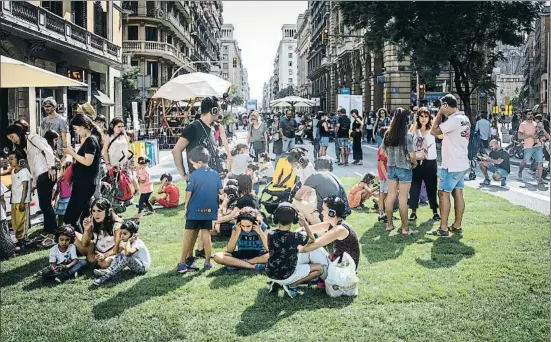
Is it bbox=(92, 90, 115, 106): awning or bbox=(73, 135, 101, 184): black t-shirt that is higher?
bbox=(92, 90, 115, 106): awning

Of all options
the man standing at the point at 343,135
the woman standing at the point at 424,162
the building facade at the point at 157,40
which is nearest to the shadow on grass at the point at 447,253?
the woman standing at the point at 424,162

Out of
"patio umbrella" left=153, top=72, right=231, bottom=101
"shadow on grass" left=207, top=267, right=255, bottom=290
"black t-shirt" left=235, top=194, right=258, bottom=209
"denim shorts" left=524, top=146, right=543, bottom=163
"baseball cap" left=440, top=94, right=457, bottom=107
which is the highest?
"patio umbrella" left=153, top=72, right=231, bottom=101

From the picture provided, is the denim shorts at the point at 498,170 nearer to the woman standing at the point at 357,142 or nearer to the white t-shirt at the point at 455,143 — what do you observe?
the woman standing at the point at 357,142

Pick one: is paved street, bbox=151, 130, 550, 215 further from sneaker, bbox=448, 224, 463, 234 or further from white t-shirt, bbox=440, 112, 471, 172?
white t-shirt, bbox=440, 112, 471, 172

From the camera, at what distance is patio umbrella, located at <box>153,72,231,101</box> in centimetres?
641

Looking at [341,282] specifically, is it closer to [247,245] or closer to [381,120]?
[247,245]

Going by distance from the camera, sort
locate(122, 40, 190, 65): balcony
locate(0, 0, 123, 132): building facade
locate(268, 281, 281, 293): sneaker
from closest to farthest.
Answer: locate(268, 281, 281, 293): sneaker, locate(122, 40, 190, 65): balcony, locate(0, 0, 123, 132): building facade

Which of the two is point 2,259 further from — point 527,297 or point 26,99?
point 26,99

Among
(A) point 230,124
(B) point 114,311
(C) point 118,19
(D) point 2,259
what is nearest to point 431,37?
(C) point 118,19

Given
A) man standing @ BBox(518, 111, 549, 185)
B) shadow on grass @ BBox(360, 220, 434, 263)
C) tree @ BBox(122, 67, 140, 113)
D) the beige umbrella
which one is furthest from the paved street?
the beige umbrella

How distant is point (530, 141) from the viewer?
34.1 feet

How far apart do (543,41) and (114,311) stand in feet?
18.9

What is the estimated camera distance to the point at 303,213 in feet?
18.9

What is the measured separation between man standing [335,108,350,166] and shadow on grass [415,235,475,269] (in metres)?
5.97
